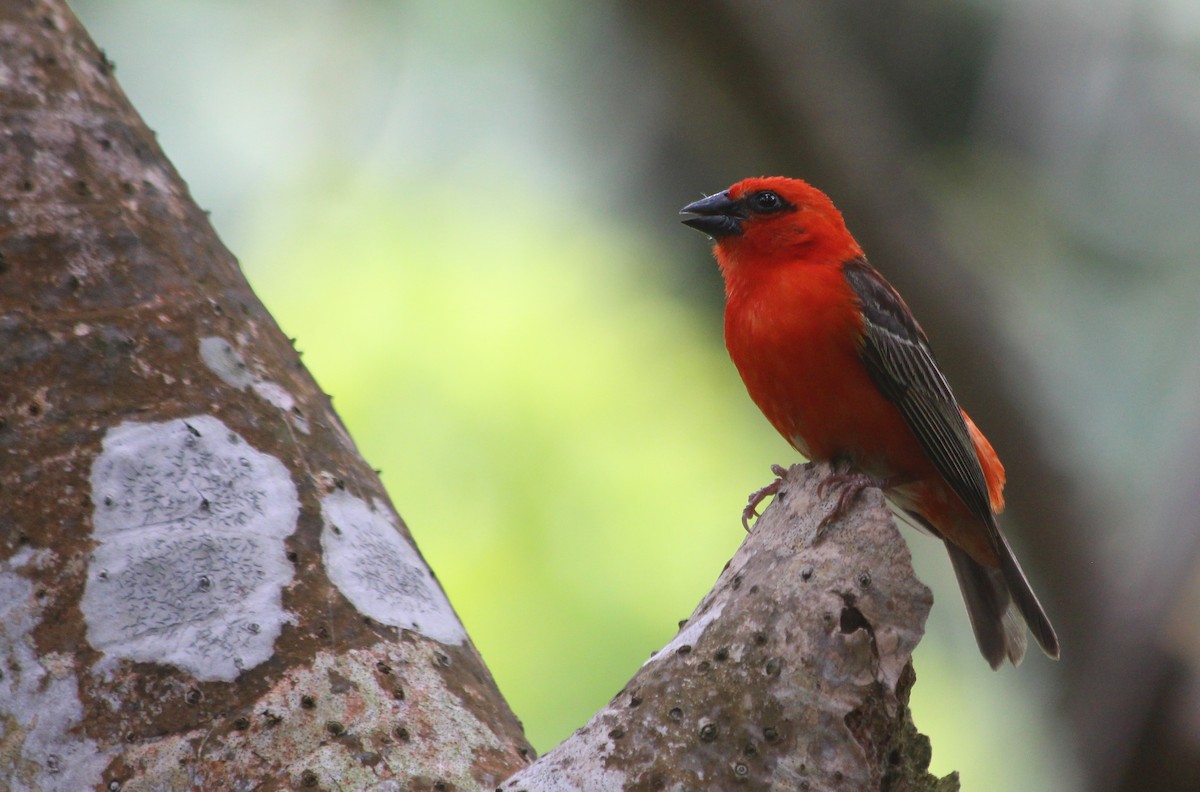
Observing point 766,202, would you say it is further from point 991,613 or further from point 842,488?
point 842,488

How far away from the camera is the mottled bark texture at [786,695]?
2520 millimetres

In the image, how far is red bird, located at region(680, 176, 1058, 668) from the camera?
14.4ft

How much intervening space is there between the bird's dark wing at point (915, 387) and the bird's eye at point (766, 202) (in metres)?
0.46

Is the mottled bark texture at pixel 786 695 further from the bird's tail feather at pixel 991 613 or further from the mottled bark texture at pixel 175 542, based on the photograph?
the bird's tail feather at pixel 991 613

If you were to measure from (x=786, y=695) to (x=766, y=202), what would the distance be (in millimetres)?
2918

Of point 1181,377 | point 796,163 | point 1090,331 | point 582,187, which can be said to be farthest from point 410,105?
point 1181,377

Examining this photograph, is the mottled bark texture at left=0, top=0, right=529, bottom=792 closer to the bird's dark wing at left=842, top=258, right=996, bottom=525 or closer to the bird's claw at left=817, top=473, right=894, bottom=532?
the bird's claw at left=817, top=473, right=894, bottom=532

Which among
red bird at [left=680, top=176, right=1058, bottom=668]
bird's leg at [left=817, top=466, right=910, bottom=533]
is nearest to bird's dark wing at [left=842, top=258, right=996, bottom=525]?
red bird at [left=680, top=176, right=1058, bottom=668]

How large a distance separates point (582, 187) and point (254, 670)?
6.36m

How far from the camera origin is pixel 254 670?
2764 millimetres

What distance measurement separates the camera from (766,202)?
5.12 m

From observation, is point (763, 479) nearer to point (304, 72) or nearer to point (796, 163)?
point (796, 163)

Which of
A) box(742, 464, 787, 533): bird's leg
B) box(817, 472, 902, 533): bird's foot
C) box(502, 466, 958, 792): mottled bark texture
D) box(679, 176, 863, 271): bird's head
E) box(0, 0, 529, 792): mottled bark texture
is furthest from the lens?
box(679, 176, 863, 271): bird's head

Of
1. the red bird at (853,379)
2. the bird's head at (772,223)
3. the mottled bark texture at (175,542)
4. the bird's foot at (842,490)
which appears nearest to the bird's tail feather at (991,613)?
the red bird at (853,379)
